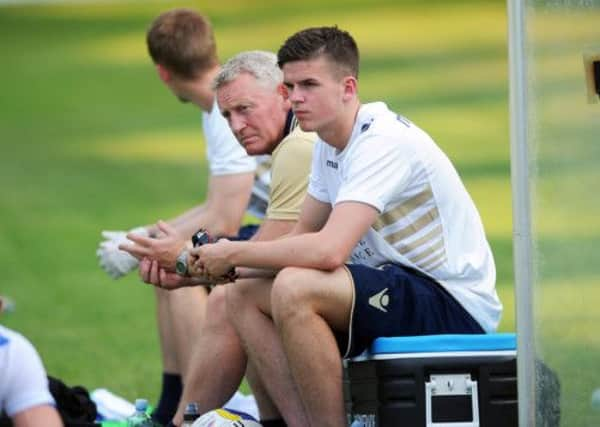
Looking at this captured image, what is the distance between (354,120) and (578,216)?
1.00 m

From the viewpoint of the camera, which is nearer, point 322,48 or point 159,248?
point 322,48

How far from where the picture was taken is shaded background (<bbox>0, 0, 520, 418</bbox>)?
1008 cm

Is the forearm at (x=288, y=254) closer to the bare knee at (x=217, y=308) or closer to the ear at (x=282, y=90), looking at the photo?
the bare knee at (x=217, y=308)

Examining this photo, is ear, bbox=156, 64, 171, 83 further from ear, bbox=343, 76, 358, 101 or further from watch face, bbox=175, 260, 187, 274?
ear, bbox=343, 76, 358, 101

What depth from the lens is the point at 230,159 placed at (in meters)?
7.41

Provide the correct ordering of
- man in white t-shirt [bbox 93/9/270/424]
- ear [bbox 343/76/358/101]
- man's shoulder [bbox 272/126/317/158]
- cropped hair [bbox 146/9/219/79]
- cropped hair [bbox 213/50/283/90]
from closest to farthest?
ear [bbox 343/76/358/101] < man's shoulder [bbox 272/126/317/158] < cropped hair [bbox 213/50/283/90] < man in white t-shirt [bbox 93/9/270/424] < cropped hair [bbox 146/9/219/79]

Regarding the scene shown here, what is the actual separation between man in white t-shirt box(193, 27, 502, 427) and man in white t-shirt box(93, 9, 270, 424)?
132 centimetres

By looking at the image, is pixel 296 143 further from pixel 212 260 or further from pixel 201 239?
pixel 212 260

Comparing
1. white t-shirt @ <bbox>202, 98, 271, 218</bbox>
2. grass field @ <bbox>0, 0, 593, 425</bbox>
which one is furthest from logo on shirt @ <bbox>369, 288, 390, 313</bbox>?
grass field @ <bbox>0, 0, 593, 425</bbox>

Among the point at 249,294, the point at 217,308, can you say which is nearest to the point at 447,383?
the point at 249,294

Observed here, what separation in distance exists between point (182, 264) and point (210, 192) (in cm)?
A: 158

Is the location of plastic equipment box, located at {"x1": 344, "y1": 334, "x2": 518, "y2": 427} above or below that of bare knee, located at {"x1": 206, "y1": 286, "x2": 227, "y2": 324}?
below

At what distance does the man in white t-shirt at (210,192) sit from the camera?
7270mm

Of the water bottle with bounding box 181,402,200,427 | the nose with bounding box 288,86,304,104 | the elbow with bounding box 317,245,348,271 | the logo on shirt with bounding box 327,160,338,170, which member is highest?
the nose with bounding box 288,86,304,104
